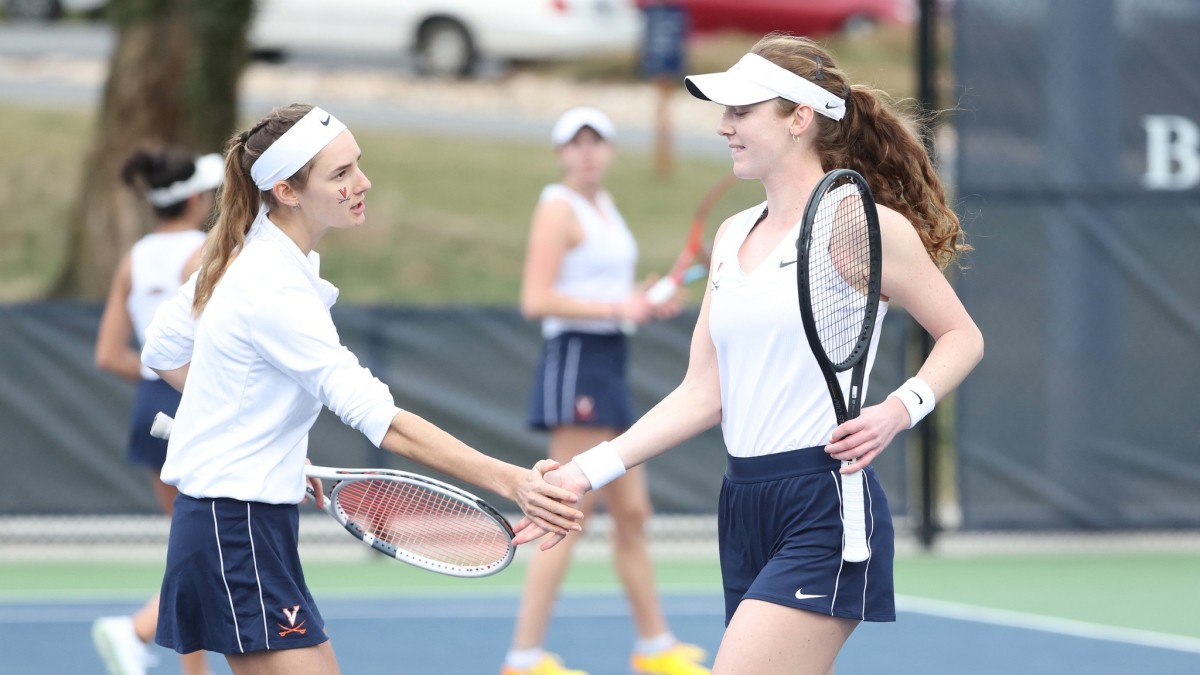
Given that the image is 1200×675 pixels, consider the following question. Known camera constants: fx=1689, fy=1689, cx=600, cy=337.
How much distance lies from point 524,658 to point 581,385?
3.18 ft

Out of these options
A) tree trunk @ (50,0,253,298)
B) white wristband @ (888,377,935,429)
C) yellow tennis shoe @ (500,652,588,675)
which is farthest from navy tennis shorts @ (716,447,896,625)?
tree trunk @ (50,0,253,298)

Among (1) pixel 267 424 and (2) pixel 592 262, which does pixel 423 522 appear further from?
(2) pixel 592 262

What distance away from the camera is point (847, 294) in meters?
3.50

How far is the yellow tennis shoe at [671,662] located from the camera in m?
5.92

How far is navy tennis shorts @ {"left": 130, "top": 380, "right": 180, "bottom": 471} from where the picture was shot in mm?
5391

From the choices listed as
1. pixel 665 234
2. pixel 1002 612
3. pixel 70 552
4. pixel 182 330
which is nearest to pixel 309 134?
pixel 182 330

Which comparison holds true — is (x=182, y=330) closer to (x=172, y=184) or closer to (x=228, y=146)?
(x=228, y=146)

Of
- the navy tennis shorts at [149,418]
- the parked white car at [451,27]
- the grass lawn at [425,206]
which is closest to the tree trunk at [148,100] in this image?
the grass lawn at [425,206]

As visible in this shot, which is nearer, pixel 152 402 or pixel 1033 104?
pixel 152 402

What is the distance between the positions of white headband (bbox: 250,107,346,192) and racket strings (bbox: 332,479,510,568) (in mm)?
677

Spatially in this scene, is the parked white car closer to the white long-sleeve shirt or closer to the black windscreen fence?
the black windscreen fence

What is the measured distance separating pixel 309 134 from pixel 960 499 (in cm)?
577

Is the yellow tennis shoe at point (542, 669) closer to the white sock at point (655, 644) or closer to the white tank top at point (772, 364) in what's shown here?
the white sock at point (655, 644)

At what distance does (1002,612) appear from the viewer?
718cm
